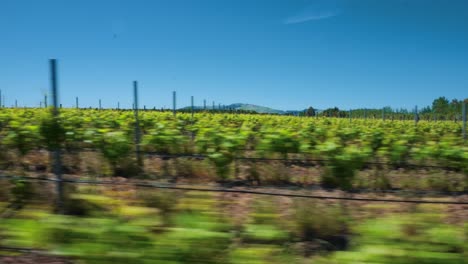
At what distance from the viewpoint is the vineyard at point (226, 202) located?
1427 millimetres

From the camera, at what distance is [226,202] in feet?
14.6

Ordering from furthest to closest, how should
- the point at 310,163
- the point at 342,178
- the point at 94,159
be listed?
the point at 310,163
the point at 94,159
the point at 342,178

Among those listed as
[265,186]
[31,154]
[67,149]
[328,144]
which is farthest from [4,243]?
[31,154]

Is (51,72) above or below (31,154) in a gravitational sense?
above

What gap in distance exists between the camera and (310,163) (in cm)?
724

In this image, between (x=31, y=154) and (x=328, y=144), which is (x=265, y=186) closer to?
(x=328, y=144)

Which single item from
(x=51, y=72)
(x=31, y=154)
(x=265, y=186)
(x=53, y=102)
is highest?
(x=51, y=72)

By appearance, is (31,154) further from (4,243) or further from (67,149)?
(4,243)

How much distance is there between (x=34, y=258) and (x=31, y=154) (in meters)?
4.56

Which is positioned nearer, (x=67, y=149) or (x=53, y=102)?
(x=53, y=102)

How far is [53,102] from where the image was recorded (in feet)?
12.1

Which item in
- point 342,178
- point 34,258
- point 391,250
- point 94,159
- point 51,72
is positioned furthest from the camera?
point 94,159

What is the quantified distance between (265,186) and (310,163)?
1.76 m

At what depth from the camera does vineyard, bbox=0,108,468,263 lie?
1427mm
